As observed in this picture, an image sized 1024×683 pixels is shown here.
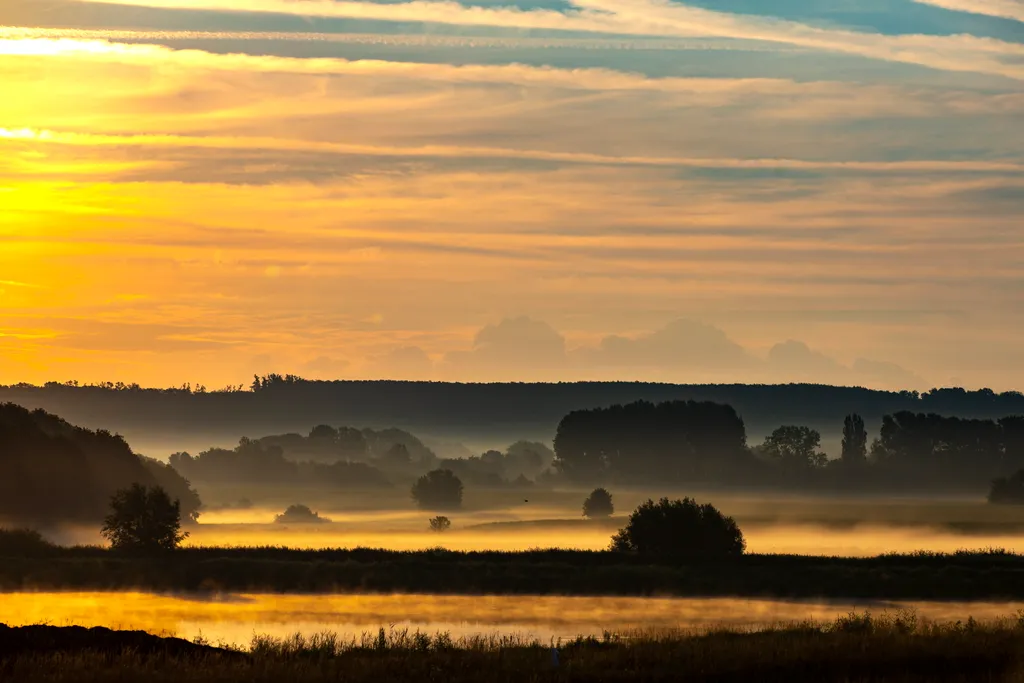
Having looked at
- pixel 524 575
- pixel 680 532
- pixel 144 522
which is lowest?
pixel 524 575

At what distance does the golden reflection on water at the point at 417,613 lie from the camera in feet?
223

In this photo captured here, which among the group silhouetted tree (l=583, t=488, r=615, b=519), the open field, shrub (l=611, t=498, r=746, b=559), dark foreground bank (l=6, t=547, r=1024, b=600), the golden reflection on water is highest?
silhouetted tree (l=583, t=488, r=615, b=519)

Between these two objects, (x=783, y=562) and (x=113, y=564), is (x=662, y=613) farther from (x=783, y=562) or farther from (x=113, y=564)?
(x=113, y=564)

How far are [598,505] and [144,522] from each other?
305 ft

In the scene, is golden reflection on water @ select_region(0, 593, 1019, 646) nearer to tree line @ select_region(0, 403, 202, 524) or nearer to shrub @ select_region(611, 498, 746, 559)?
shrub @ select_region(611, 498, 746, 559)

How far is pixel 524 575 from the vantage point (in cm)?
9650

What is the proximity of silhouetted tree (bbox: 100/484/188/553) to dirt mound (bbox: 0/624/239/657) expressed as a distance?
48363 millimetres

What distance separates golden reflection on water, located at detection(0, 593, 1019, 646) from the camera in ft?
223

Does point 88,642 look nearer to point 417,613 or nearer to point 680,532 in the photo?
point 417,613

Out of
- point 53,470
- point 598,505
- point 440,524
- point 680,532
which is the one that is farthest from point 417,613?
point 598,505

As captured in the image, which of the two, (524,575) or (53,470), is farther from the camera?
(53,470)

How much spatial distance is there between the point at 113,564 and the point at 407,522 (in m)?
85.6

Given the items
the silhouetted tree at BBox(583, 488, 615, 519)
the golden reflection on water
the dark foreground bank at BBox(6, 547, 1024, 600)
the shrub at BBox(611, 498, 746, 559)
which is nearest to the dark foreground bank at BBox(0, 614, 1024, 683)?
the golden reflection on water

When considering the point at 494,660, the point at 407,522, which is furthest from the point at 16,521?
the point at 494,660
